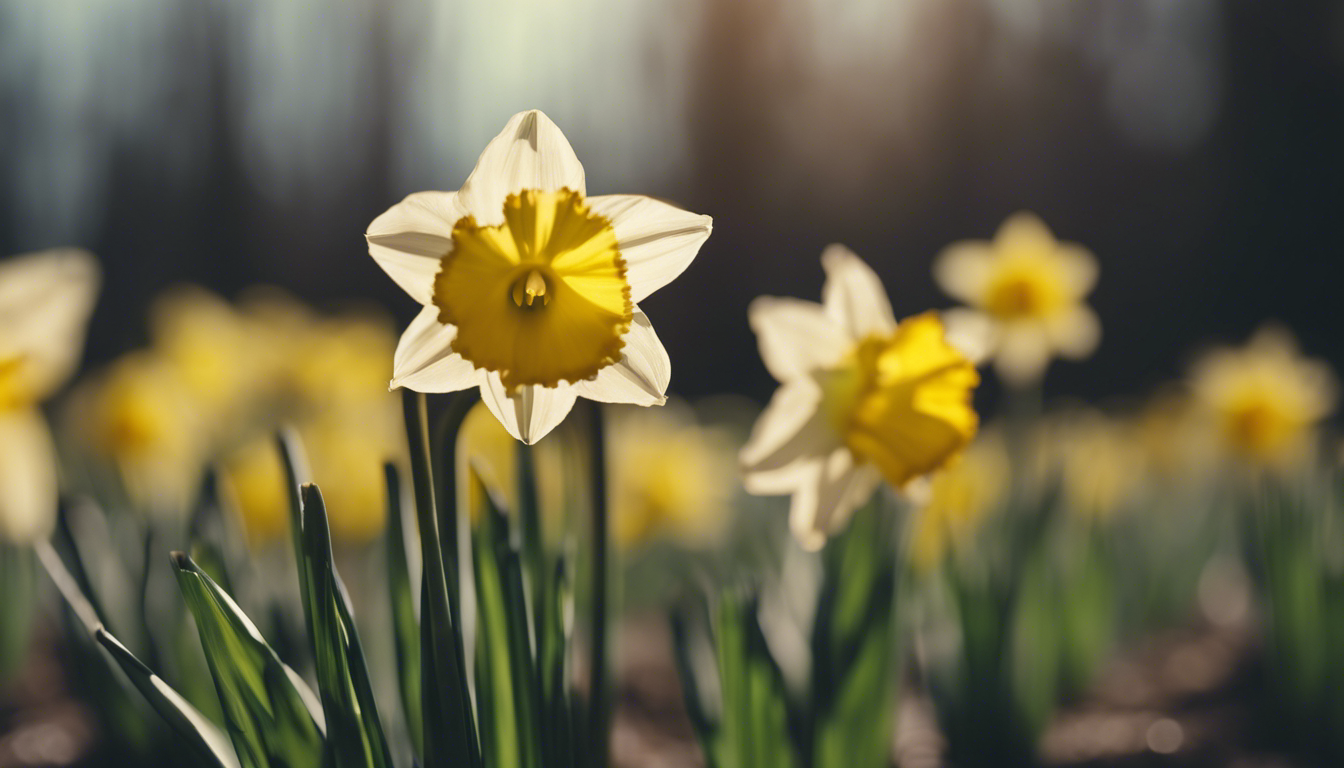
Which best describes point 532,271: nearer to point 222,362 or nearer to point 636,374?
point 636,374

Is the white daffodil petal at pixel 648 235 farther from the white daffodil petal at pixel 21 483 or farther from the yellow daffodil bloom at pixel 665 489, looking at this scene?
the yellow daffodil bloom at pixel 665 489

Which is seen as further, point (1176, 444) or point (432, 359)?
point (1176, 444)

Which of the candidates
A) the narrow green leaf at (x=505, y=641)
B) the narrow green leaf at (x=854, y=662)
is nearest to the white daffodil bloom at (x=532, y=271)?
the narrow green leaf at (x=505, y=641)

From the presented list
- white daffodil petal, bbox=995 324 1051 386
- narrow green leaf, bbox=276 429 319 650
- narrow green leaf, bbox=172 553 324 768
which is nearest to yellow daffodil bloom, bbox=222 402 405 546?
narrow green leaf, bbox=276 429 319 650

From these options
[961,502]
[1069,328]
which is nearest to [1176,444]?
[961,502]

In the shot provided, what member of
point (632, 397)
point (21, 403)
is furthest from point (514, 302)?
point (21, 403)

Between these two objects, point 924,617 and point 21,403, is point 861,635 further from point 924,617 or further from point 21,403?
point 21,403
